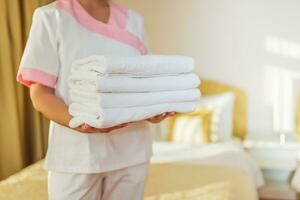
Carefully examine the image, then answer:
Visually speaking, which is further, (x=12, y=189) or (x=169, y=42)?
(x=169, y=42)

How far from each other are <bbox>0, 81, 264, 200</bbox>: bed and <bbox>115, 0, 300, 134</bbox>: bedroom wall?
514mm

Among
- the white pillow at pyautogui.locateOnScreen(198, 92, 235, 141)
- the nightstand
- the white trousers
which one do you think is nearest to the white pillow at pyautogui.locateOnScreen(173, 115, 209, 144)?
the white pillow at pyautogui.locateOnScreen(198, 92, 235, 141)

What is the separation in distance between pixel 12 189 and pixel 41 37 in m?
1.28

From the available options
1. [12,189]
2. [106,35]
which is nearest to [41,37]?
[106,35]

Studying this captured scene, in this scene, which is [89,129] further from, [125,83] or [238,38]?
[238,38]

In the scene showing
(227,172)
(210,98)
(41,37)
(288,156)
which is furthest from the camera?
(210,98)

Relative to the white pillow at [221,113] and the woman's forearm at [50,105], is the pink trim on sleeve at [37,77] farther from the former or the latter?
the white pillow at [221,113]

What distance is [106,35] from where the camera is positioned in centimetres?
106

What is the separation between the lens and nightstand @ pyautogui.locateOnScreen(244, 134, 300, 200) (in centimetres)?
289

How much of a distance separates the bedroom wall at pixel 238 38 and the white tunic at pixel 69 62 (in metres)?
2.34

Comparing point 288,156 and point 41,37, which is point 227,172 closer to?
point 288,156

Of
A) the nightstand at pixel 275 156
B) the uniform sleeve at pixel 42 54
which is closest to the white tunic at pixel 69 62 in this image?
the uniform sleeve at pixel 42 54

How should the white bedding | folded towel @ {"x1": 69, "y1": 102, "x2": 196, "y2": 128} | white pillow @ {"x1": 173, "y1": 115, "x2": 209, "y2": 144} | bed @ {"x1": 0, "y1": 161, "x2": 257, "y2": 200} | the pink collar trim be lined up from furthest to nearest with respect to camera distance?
white pillow @ {"x1": 173, "y1": 115, "x2": 209, "y2": 144} → the white bedding → bed @ {"x1": 0, "y1": 161, "x2": 257, "y2": 200} → the pink collar trim → folded towel @ {"x1": 69, "y1": 102, "x2": 196, "y2": 128}

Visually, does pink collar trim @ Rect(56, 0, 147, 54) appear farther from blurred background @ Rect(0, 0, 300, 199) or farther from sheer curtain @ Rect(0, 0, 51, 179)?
blurred background @ Rect(0, 0, 300, 199)
